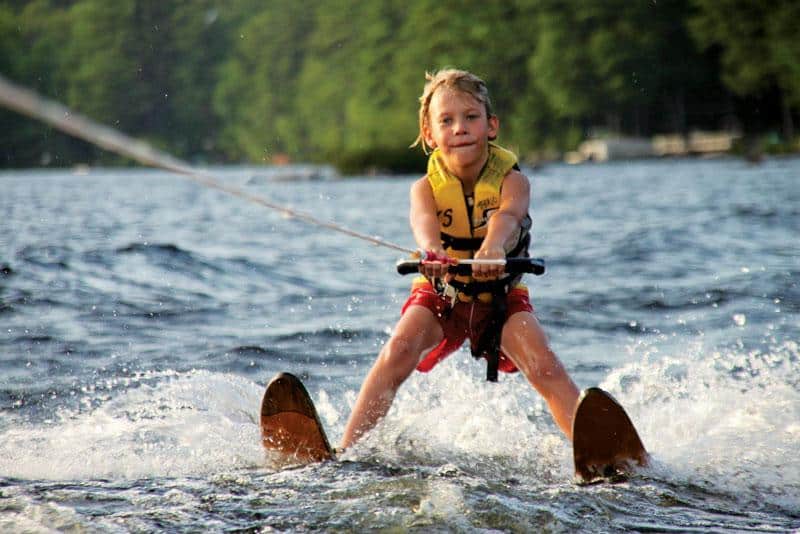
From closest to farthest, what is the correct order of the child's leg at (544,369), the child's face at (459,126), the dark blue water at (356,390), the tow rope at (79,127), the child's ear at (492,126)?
the tow rope at (79,127) < the dark blue water at (356,390) < the child's leg at (544,369) < the child's face at (459,126) < the child's ear at (492,126)

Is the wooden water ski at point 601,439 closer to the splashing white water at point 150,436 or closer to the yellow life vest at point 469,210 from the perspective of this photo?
the yellow life vest at point 469,210

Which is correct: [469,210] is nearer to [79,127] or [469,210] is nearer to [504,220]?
[504,220]

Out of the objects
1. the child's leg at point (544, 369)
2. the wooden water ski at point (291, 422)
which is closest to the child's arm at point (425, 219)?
the child's leg at point (544, 369)

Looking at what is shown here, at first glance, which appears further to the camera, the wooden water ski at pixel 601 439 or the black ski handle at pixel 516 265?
Answer: the wooden water ski at pixel 601 439

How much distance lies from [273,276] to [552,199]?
48.2 ft

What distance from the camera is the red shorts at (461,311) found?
4516 millimetres

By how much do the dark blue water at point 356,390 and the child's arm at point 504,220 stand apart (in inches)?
30.4

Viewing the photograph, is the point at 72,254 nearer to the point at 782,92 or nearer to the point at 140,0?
the point at 782,92

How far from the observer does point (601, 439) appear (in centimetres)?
419

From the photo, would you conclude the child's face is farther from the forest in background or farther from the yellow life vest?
the forest in background

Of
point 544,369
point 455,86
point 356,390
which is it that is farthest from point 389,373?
point 356,390

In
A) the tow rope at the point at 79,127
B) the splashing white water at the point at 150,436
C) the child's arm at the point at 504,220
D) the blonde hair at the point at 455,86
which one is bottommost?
the splashing white water at the point at 150,436

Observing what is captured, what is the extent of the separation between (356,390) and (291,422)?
150cm

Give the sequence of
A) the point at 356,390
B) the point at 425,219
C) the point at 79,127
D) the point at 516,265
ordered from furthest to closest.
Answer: the point at 356,390, the point at 425,219, the point at 516,265, the point at 79,127
